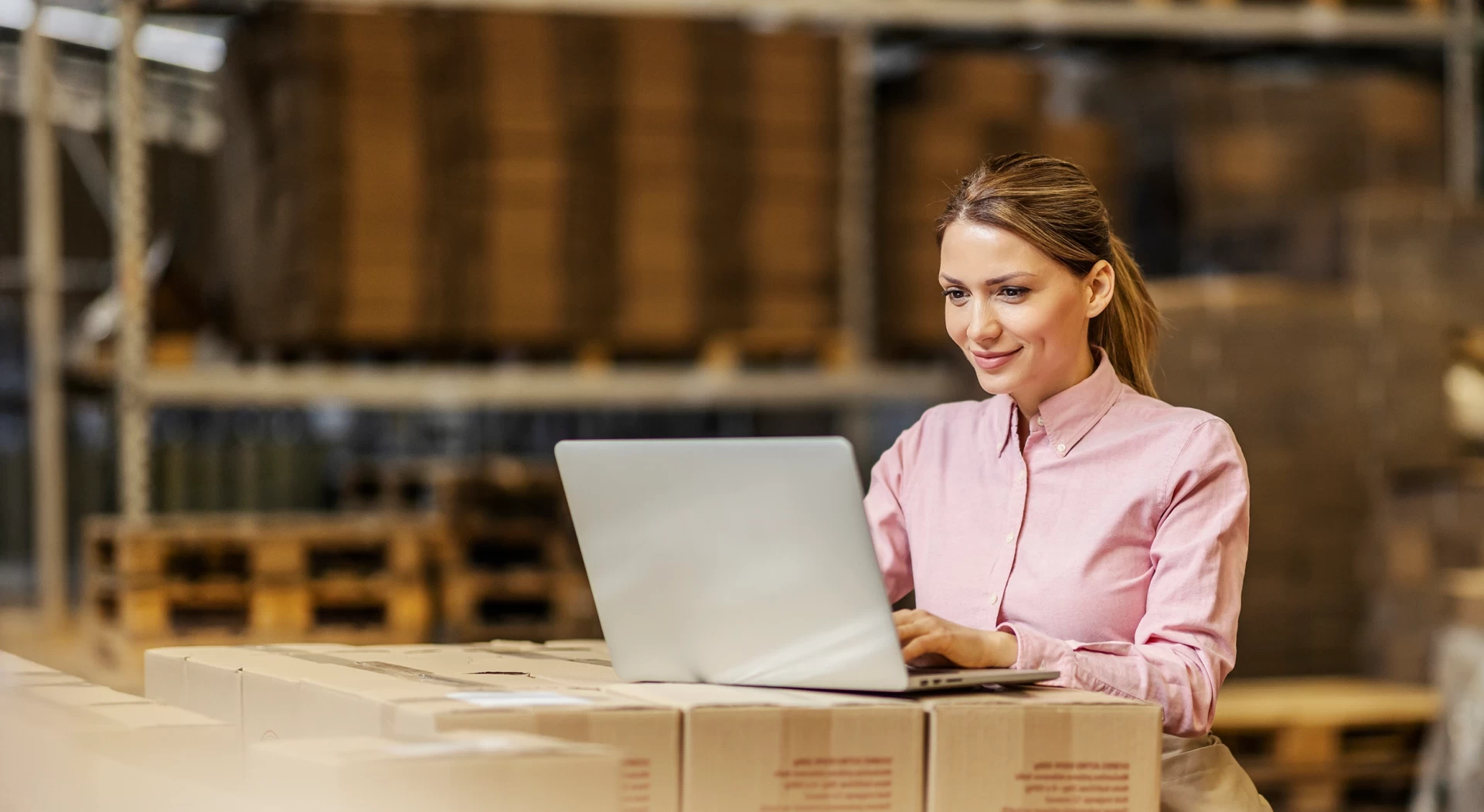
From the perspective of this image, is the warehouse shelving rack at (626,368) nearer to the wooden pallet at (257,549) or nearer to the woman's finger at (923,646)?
the wooden pallet at (257,549)

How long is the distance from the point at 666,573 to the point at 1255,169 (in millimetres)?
4498

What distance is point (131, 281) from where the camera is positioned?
555 cm

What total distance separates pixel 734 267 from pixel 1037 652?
376 cm

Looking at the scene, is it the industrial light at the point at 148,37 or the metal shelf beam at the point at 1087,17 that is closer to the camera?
the metal shelf beam at the point at 1087,17

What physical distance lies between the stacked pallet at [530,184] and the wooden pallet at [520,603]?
28.5 inches

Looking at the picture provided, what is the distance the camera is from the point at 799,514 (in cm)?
169

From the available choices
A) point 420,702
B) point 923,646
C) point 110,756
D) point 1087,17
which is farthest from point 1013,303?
point 1087,17

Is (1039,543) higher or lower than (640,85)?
lower

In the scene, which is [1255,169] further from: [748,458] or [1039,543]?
[748,458]

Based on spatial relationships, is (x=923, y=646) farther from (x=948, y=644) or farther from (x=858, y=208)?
(x=858, y=208)

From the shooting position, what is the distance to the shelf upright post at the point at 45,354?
6.48 meters

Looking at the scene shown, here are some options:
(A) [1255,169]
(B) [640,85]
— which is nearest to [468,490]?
(B) [640,85]

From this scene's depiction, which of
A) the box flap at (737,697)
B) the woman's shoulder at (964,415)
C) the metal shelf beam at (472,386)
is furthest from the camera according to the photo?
the metal shelf beam at (472,386)

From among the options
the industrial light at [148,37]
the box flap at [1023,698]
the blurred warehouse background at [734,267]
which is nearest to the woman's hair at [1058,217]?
the box flap at [1023,698]
